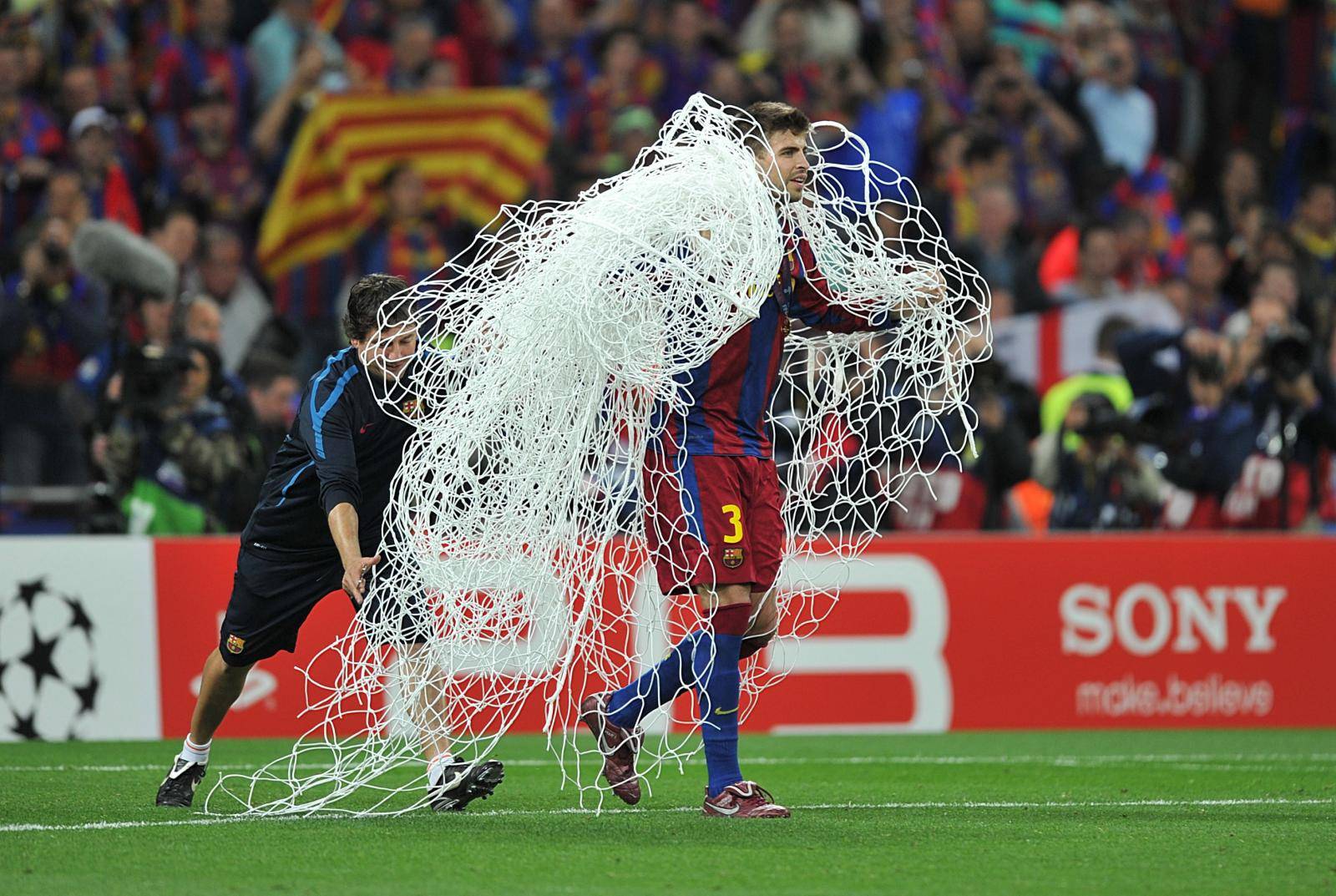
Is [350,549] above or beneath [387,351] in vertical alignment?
beneath

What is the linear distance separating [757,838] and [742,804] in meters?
0.46

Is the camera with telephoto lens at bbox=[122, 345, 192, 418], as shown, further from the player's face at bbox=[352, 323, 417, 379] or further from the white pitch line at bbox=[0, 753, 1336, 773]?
the player's face at bbox=[352, 323, 417, 379]

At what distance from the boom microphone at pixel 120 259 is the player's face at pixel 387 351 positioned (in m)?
4.84

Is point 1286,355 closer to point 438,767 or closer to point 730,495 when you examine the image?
point 730,495

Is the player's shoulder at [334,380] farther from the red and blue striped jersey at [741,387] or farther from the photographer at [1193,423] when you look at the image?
the photographer at [1193,423]

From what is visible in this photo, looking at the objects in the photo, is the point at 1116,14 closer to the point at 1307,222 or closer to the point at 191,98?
the point at 1307,222

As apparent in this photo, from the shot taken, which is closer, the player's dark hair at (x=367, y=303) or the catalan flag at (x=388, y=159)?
the player's dark hair at (x=367, y=303)

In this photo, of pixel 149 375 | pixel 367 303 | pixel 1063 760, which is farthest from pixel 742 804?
pixel 149 375

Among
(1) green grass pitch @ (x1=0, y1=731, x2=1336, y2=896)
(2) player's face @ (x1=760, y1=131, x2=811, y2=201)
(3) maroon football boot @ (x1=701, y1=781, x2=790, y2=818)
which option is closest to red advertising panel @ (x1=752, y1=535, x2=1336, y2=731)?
(1) green grass pitch @ (x1=0, y1=731, x2=1336, y2=896)

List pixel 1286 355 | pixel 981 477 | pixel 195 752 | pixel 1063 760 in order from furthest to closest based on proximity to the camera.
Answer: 1. pixel 981 477
2. pixel 1286 355
3. pixel 1063 760
4. pixel 195 752

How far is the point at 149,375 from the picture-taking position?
11.0 meters

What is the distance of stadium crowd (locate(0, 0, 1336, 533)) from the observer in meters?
11.8

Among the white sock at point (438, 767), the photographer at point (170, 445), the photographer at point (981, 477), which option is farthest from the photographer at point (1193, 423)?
the white sock at point (438, 767)

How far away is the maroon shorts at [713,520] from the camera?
6.73 metres
